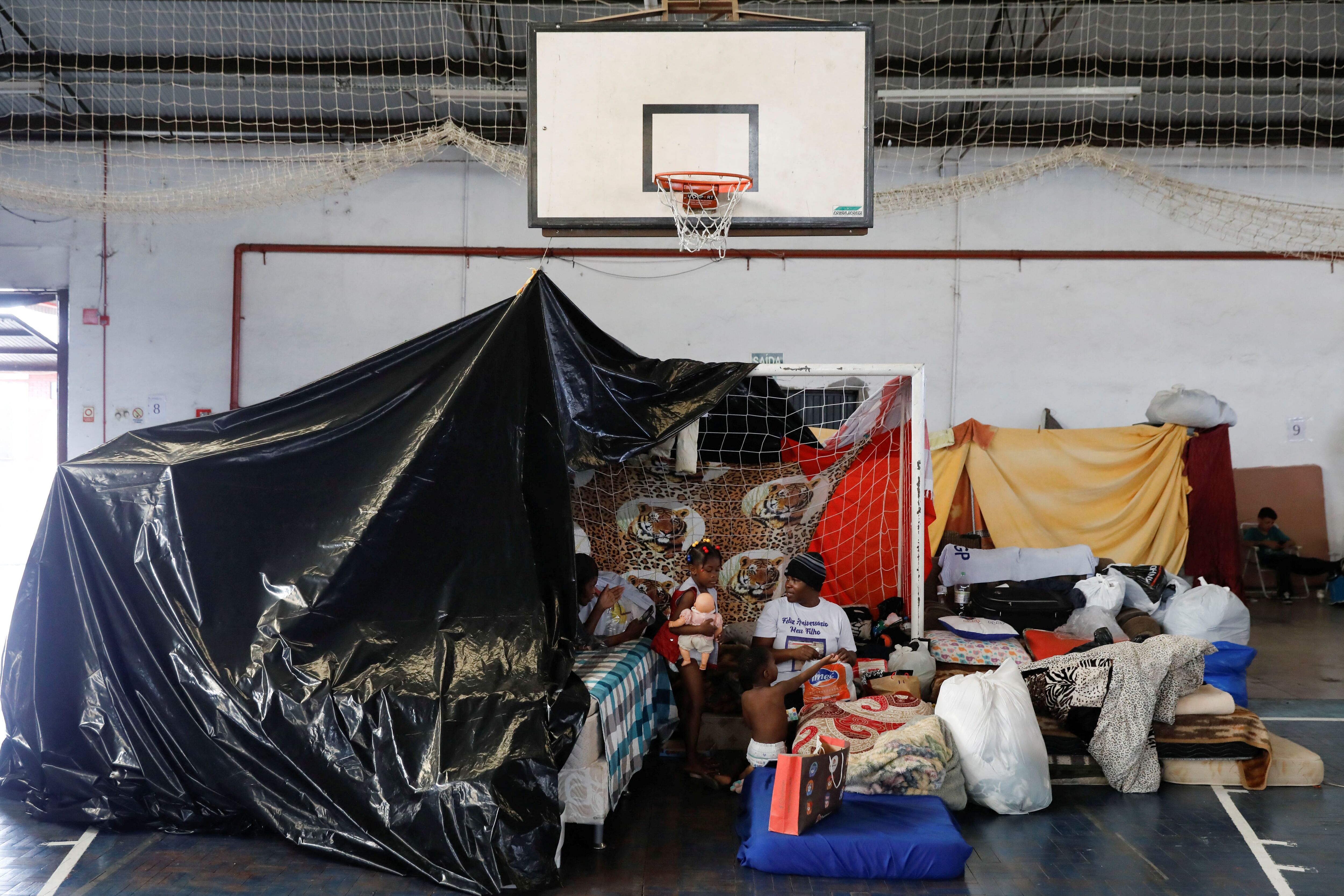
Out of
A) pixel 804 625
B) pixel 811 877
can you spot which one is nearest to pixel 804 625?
pixel 804 625

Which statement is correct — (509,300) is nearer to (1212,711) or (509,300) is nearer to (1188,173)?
(1212,711)

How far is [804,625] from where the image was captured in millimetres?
4625

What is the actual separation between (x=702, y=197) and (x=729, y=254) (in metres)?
6.53

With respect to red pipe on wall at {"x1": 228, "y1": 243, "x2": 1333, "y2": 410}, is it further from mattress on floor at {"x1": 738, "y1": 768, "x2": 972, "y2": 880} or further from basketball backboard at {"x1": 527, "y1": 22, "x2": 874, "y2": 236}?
mattress on floor at {"x1": 738, "y1": 768, "x2": 972, "y2": 880}

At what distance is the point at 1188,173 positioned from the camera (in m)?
10.2

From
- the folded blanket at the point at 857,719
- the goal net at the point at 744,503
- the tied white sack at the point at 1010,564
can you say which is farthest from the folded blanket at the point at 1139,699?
the tied white sack at the point at 1010,564

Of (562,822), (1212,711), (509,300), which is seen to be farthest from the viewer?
(1212,711)

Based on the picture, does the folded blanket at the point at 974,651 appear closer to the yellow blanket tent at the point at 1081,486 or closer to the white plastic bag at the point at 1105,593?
the white plastic bag at the point at 1105,593

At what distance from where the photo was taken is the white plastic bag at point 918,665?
194 inches

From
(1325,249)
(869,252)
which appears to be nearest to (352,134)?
(869,252)

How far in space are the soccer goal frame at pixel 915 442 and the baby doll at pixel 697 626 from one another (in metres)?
1.24

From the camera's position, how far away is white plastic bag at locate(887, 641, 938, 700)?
194 inches

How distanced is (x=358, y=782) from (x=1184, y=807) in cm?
342

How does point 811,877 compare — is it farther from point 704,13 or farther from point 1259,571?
point 1259,571
